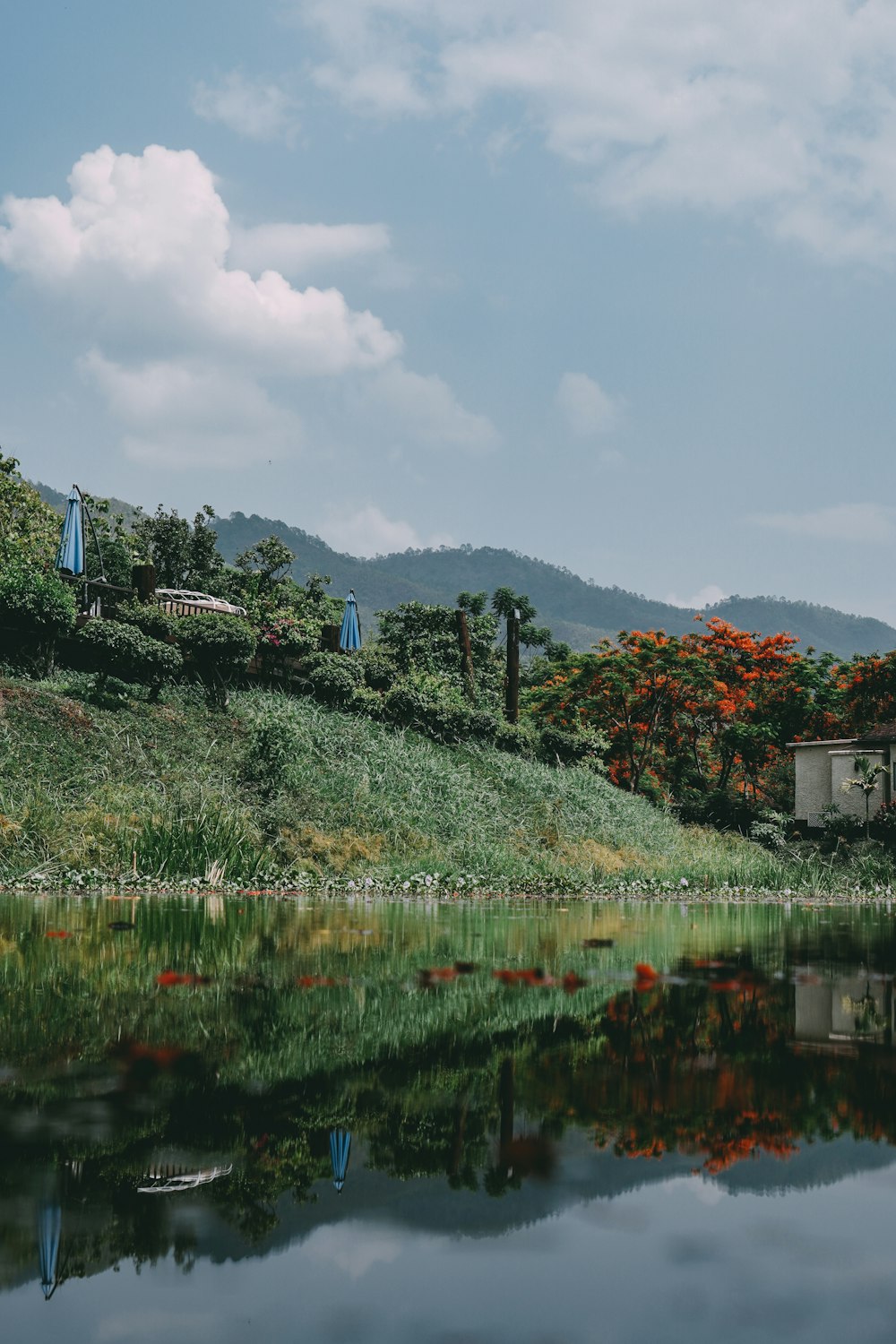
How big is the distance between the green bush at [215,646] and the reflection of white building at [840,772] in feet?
56.1

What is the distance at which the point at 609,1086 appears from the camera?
3.37 m

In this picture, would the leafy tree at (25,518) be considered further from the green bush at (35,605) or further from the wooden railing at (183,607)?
the green bush at (35,605)

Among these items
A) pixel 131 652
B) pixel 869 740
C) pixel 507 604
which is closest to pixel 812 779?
pixel 869 740

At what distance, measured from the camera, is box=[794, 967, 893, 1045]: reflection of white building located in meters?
4.54

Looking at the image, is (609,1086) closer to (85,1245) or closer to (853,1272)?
(853,1272)

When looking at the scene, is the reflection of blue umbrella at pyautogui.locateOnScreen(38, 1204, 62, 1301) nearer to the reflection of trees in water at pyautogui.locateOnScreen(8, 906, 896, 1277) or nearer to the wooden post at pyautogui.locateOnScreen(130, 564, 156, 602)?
the reflection of trees in water at pyautogui.locateOnScreen(8, 906, 896, 1277)

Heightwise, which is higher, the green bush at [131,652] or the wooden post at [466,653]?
the wooden post at [466,653]

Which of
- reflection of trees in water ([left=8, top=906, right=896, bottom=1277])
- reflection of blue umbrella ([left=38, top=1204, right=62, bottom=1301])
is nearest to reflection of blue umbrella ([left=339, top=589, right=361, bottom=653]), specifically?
reflection of trees in water ([left=8, top=906, right=896, bottom=1277])

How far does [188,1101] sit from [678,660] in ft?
99.5

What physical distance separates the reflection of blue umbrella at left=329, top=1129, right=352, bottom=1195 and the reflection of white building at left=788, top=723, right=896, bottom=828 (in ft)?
94.7

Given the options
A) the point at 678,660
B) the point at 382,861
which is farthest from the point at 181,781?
the point at 678,660

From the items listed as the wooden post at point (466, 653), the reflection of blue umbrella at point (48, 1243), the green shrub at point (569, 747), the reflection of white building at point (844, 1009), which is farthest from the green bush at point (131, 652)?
the reflection of blue umbrella at point (48, 1243)

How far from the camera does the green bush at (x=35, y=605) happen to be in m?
20.8

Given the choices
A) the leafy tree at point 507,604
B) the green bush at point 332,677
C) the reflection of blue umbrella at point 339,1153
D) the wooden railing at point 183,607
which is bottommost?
the reflection of blue umbrella at point 339,1153
